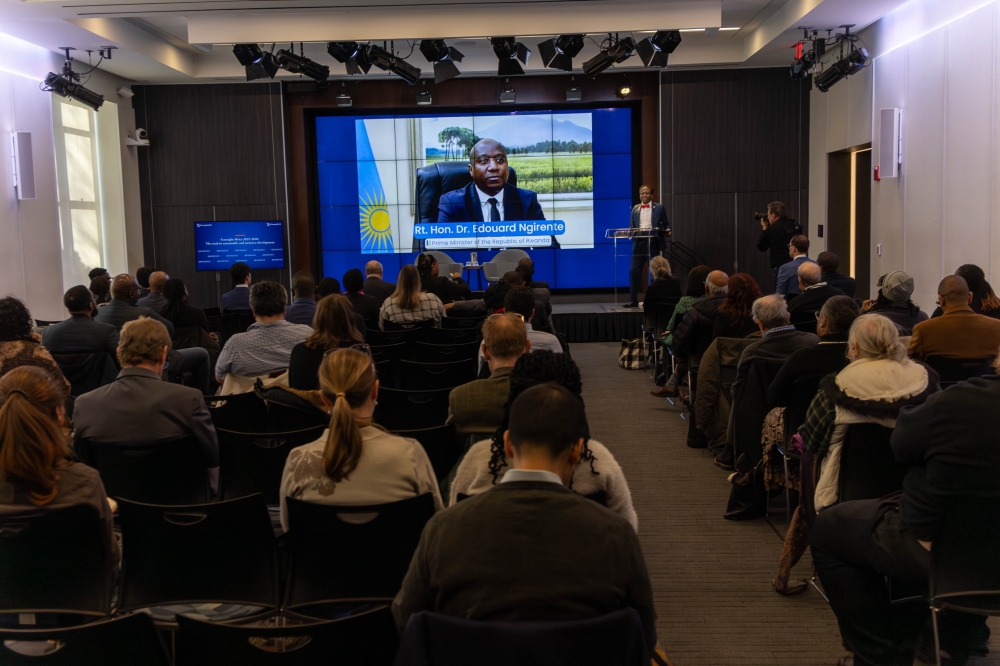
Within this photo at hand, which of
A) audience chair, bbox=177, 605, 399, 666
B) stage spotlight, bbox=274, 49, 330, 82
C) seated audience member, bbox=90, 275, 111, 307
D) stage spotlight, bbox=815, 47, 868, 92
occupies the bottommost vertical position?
audience chair, bbox=177, 605, 399, 666

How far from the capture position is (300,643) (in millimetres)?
1851

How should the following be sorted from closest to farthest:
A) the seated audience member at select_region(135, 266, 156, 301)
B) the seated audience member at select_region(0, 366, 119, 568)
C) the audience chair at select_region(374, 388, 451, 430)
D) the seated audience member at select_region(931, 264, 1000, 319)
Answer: the seated audience member at select_region(0, 366, 119, 568)
the audience chair at select_region(374, 388, 451, 430)
the seated audience member at select_region(931, 264, 1000, 319)
the seated audience member at select_region(135, 266, 156, 301)

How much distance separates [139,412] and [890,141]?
9267mm

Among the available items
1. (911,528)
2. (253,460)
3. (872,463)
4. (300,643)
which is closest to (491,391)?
(253,460)

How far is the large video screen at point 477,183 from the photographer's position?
13.9 m

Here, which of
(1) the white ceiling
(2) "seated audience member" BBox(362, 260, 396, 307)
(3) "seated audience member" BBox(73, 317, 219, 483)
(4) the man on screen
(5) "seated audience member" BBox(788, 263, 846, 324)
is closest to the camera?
(3) "seated audience member" BBox(73, 317, 219, 483)

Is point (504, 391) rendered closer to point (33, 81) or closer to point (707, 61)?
point (33, 81)

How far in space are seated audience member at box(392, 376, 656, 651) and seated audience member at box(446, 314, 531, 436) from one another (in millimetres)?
1585

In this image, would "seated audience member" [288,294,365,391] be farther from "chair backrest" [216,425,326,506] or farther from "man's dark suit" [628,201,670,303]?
"man's dark suit" [628,201,670,303]

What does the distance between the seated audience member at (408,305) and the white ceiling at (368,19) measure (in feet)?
13.6

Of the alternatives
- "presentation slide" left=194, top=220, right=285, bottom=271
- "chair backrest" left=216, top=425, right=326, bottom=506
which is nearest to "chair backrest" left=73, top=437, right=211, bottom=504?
"chair backrest" left=216, top=425, right=326, bottom=506

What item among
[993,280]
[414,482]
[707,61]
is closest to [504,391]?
[414,482]

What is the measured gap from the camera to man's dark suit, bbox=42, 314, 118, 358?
214 inches

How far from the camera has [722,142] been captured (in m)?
13.5
